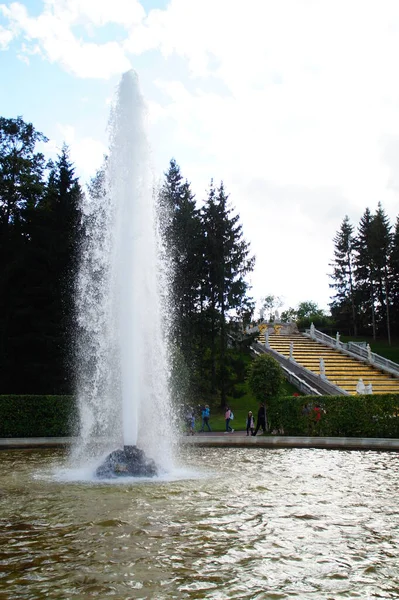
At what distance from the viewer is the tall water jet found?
1480 centimetres

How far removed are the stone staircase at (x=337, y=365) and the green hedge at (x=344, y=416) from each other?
12.2 metres

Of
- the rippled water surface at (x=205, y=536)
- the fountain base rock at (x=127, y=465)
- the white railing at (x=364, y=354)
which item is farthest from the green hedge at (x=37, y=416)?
the white railing at (x=364, y=354)

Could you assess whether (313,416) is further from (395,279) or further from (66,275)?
(395,279)

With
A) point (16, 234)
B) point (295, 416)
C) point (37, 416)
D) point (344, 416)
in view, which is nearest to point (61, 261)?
point (16, 234)

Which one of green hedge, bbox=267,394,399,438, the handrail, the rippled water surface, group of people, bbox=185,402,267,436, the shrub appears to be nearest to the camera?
the rippled water surface

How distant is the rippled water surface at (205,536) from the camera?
6066mm

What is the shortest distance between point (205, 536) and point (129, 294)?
8.04m

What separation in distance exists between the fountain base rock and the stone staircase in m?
23.9

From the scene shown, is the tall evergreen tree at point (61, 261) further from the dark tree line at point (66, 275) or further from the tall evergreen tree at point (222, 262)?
the tall evergreen tree at point (222, 262)

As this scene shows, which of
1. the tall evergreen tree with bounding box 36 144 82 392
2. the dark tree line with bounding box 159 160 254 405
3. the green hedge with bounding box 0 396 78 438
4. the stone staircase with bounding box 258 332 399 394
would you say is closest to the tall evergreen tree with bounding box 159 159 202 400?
the dark tree line with bounding box 159 160 254 405

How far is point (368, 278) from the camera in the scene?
76.4 m

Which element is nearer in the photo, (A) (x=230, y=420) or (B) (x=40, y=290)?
(A) (x=230, y=420)

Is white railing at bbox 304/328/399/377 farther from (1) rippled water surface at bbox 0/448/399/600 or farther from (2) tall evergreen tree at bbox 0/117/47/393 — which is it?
(1) rippled water surface at bbox 0/448/399/600

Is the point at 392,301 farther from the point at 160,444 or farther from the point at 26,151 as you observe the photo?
the point at 160,444
